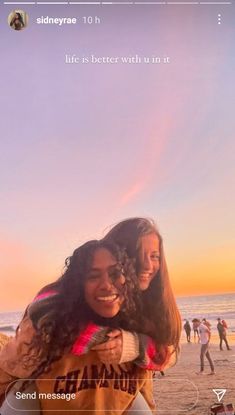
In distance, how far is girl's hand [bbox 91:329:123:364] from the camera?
1278mm

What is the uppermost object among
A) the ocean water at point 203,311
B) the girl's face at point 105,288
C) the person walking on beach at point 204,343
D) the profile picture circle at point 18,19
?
the profile picture circle at point 18,19

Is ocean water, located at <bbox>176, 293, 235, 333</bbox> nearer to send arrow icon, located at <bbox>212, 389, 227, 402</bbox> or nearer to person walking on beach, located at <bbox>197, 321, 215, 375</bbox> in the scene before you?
person walking on beach, located at <bbox>197, 321, 215, 375</bbox>

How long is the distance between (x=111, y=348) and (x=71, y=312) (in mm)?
143

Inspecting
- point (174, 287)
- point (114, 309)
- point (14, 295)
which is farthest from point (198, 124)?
point (14, 295)

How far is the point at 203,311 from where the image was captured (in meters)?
1.31

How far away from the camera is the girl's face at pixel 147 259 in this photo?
1313 millimetres

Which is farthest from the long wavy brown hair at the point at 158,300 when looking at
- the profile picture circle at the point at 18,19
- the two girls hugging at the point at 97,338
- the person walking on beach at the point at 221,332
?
the profile picture circle at the point at 18,19

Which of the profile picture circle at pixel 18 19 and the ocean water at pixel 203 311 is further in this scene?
the profile picture circle at pixel 18 19

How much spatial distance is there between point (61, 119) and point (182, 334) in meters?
0.71

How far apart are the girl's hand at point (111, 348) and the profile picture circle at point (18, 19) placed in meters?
0.93

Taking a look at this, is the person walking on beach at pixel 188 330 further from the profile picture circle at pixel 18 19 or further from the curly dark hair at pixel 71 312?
the profile picture circle at pixel 18 19

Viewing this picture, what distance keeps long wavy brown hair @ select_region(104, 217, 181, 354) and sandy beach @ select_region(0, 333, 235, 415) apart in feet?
0.15

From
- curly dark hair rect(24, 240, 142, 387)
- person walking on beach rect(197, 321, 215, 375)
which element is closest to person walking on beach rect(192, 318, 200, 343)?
person walking on beach rect(197, 321, 215, 375)

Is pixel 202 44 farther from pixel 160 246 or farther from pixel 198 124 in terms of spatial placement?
pixel 160 246
